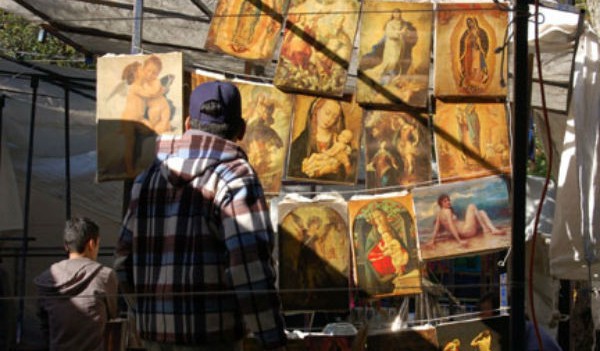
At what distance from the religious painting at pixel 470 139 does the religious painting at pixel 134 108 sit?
126cm

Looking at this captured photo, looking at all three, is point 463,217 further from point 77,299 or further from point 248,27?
point 77,299

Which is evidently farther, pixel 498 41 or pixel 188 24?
pixel 188 24

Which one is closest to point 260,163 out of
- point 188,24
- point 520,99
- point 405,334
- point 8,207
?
point 405,334

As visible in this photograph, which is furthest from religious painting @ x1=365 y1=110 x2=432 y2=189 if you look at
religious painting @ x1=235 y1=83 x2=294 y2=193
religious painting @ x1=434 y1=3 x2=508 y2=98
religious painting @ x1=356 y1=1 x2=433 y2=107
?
religious painting @ x1=235 y1=83 x2=294 y2=193

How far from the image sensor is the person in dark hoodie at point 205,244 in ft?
9.36

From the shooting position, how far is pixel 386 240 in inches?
186

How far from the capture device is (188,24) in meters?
6.57

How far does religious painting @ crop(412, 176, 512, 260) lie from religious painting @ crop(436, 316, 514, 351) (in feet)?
1.13

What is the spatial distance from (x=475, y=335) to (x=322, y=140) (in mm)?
1184

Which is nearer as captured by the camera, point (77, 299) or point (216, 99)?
point (216, 99)

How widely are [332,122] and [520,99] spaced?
1.29 metres

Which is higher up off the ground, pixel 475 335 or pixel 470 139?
pixel 470 139

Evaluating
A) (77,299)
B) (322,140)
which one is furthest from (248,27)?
(77,299)

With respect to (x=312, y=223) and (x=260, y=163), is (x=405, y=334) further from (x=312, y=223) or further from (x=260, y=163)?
(x=260, y=163)
